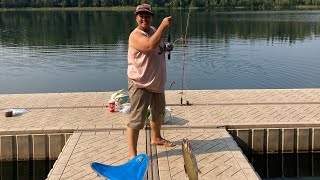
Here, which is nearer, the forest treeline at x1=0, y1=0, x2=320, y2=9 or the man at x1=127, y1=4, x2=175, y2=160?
the man at x1=127, y1=4, x2=175, y2=160

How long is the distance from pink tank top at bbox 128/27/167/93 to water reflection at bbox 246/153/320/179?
3059mm

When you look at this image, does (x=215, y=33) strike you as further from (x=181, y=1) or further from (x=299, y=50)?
(x=181, y=1)

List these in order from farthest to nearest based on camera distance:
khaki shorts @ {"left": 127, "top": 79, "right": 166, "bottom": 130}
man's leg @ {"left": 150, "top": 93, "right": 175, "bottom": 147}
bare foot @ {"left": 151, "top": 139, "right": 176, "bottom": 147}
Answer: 1. bare foot @ {"left": 151, "top": 139, "right": 176, "bottom": 147}
2. man's leg @ {"left": 150, "top": 93, "right": 175, "bottom": 147}
3. khaki shorts @ {"left": 127, "top": 79, "right": 166, "bottom": 130}

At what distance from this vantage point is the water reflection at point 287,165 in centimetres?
802

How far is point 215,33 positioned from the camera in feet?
128

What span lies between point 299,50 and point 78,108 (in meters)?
21.5

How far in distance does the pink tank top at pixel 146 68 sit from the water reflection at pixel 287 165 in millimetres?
3059

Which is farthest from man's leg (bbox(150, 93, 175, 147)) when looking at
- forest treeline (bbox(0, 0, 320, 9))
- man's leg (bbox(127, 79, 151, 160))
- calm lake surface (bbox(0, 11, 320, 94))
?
forest treeline (bbox(0, 0, 320, 9))

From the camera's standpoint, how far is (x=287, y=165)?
823 cm

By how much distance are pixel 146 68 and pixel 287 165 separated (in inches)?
148

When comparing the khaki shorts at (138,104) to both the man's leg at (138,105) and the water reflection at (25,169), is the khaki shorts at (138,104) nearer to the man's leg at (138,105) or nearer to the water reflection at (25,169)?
the man's leg at (138,105)

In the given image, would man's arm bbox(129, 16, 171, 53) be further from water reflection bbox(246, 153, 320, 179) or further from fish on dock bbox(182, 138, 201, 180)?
water reflection bbox(246, 153, 320, 179)

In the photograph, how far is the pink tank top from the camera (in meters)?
6.05

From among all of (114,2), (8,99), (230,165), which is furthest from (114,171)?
(114,2)
